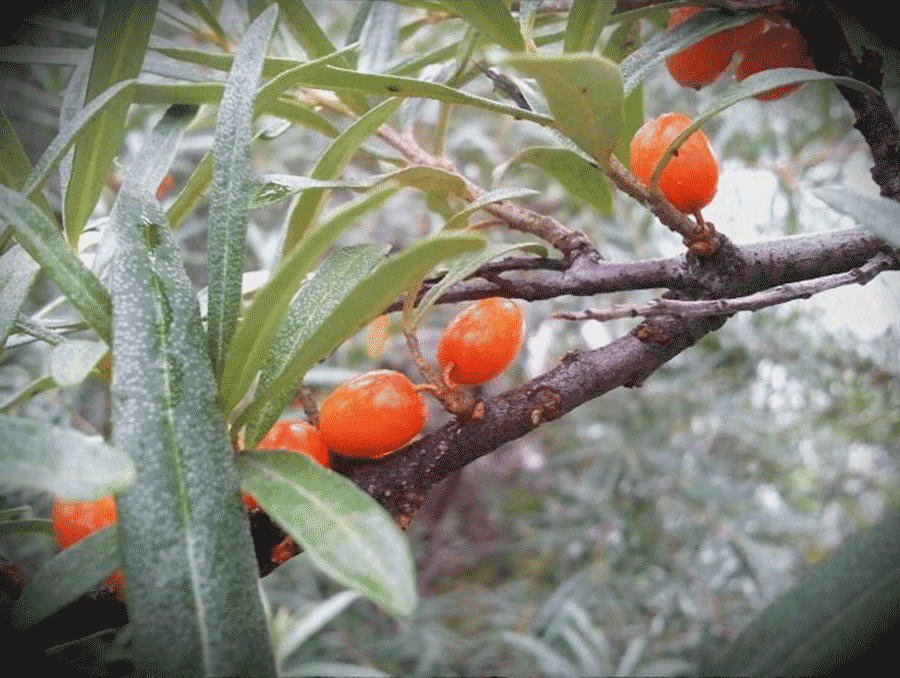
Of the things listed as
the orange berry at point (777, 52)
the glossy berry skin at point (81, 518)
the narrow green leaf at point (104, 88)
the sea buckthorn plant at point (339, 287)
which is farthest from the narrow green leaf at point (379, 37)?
the glossy berry skin at point (81, 518)

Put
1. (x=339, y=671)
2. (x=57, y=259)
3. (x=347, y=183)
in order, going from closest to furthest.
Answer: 1. (x=57, y=259)
2. (x=347, y=183)
3. (x=339, y=671)

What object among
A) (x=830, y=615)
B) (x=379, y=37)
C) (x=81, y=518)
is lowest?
(x=830, y=615)

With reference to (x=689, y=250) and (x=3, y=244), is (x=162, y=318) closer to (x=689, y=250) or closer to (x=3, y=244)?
(x=3, y=244)

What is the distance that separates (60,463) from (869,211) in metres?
0.40

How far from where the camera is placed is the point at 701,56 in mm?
578

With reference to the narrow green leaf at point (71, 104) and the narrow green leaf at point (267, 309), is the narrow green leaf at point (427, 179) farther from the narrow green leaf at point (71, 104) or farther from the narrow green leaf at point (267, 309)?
the narrow green leaf at point (71, 104)

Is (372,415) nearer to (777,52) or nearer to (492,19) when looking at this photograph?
(492,19)

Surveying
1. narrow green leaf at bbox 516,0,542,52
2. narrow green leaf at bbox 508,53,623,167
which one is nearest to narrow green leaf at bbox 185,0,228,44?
narrow green leaf at bbox 516,0,542,52

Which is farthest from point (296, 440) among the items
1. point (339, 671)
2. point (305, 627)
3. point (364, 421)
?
point (305, 627)

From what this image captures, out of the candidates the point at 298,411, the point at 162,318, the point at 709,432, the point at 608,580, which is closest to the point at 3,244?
the point at 162,318

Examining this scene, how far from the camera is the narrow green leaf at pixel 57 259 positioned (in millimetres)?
402

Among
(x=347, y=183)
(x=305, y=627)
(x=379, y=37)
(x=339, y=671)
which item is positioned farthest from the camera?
(x=305, y=627)

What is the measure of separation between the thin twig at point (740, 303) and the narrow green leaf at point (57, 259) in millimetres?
287

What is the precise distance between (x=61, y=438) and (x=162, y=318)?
99 mm
